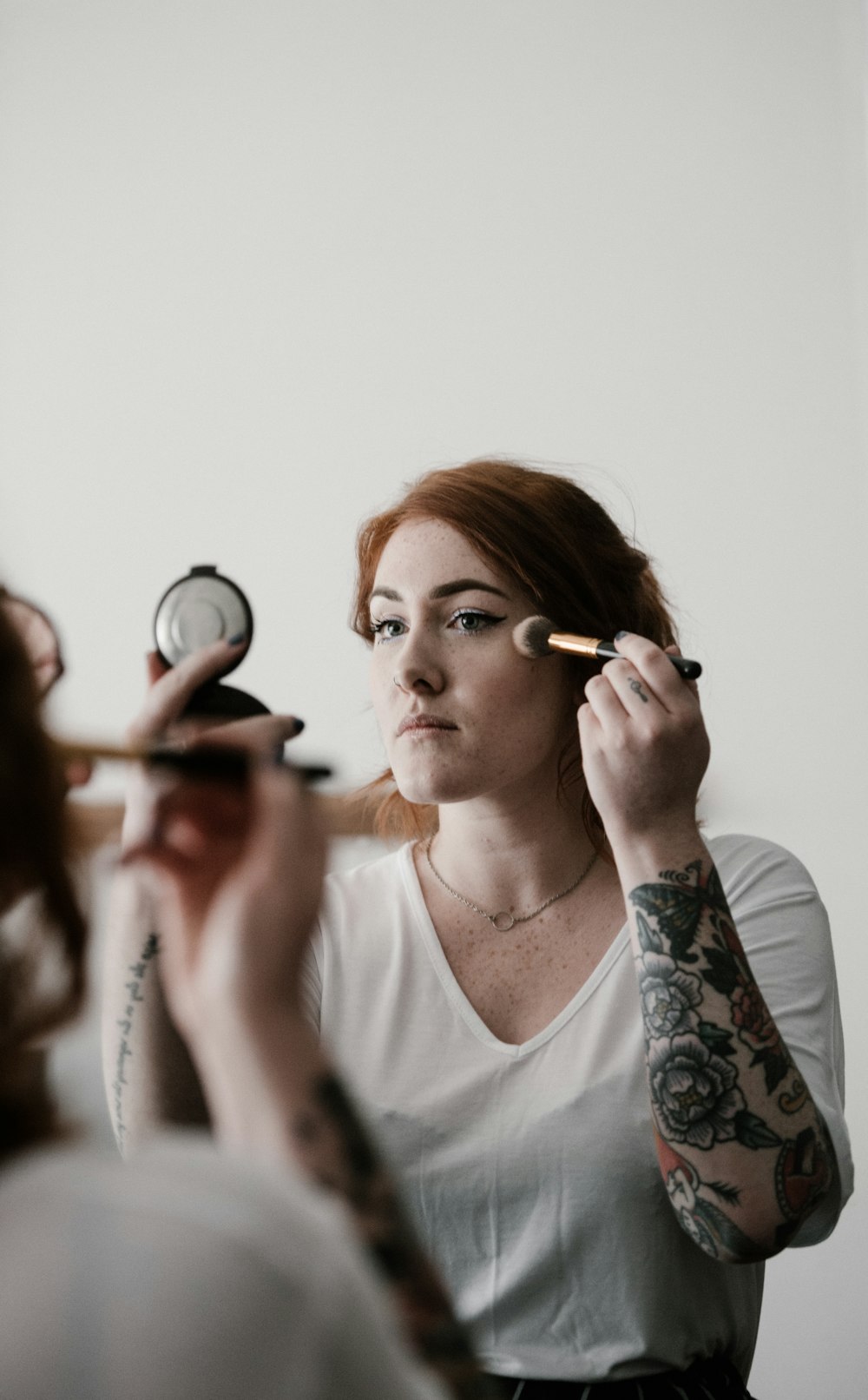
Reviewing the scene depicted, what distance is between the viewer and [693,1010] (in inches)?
28.4

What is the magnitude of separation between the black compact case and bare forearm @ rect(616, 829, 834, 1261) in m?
0.27

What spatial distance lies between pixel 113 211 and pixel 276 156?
0.69 ft

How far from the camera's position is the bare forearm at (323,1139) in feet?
0.99

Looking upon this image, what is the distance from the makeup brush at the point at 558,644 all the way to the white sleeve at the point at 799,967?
145mm

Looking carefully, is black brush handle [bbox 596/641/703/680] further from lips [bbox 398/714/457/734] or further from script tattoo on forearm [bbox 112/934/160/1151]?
script tattoo on forearm [bbox 112/934/160/1151]

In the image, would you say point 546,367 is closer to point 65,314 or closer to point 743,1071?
point 65,314

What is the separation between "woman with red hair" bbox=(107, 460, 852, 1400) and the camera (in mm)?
721

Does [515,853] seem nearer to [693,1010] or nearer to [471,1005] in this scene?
[471,1005]

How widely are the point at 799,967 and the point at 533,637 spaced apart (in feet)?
0.94

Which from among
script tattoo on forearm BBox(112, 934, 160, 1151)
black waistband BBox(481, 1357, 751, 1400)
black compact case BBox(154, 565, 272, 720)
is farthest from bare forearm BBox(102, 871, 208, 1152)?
black waistband BBox(481, 1357, 751, 1400)

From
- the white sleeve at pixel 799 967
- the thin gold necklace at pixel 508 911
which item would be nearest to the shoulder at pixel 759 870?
the white sleeve at pixel 799 967

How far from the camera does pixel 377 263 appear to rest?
1.52 meters

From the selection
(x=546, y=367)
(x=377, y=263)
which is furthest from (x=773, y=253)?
(x=377, y=263)

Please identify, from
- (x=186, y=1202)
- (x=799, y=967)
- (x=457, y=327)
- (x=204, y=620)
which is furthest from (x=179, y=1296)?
(x=457, y=327)
